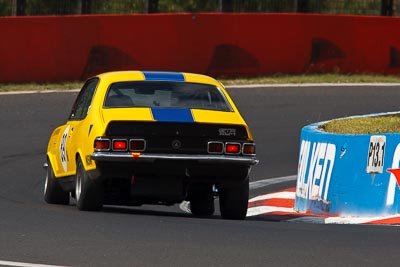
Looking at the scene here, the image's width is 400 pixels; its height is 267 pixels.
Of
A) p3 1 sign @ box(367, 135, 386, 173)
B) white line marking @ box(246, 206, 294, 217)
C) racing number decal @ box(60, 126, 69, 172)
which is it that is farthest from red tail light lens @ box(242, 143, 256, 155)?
white line marking @ box(246, 206, 294, 217)

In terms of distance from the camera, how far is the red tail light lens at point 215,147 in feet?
35.1

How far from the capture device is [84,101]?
1224 centimetres

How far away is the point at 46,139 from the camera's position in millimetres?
18031

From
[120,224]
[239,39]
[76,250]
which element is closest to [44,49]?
[239,39]

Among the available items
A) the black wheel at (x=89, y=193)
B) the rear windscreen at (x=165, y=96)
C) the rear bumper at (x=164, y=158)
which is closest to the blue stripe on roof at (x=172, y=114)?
the rear windscreen at (x=165, y=96)

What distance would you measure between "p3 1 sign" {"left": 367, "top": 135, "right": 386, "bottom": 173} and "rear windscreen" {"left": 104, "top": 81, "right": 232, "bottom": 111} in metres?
1.44

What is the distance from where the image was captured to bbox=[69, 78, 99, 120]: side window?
39.0ft

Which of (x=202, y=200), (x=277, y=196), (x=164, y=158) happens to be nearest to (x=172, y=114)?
(x=164, y=158)

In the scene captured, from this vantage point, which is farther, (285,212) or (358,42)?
(358,42)

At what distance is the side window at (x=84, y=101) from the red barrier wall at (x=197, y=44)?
9276 millimetres

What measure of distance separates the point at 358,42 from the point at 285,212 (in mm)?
11906

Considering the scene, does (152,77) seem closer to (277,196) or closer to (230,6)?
(277,196)

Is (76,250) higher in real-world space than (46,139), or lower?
higher

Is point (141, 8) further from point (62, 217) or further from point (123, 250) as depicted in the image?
point (123, 250)
